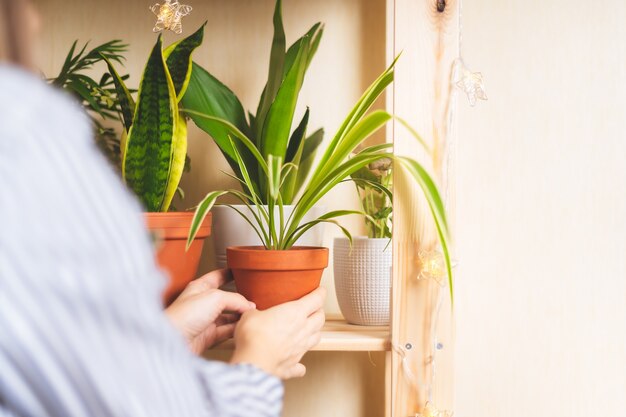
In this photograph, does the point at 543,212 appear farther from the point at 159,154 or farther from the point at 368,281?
the point at 159,154

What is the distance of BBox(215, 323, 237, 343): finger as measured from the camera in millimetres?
786

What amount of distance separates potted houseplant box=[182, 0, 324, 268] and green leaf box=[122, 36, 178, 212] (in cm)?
6

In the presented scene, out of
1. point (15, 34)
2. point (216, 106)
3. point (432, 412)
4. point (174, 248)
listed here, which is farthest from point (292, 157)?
point (15, 34)

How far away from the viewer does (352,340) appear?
80 cm

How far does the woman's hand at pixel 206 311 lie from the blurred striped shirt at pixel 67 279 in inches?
12.7

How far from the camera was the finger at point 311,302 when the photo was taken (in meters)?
0.75

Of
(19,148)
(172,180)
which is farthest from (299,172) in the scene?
(19,148)

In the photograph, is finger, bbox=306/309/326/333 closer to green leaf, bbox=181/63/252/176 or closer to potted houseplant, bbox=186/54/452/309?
potted houseplant, bbox=186/54/452/309

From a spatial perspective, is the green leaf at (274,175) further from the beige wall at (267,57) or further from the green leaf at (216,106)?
the beige wall at (267,57)

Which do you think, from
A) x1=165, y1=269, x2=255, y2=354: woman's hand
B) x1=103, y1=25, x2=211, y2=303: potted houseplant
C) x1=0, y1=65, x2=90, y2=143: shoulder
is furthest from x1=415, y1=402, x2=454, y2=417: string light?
x1=0, y1=65, x2=90, y2=143: shoulder

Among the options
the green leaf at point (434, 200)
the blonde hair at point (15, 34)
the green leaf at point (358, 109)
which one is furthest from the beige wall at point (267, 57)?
the blonde hair at point (15, 34)

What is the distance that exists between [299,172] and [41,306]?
656 millimetres

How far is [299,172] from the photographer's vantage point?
97cm

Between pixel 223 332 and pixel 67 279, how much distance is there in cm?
46
